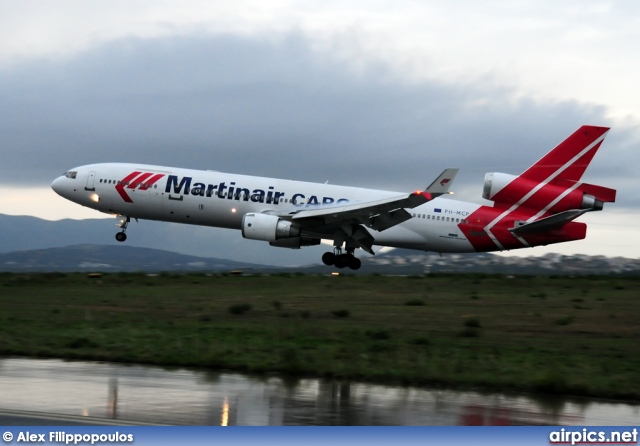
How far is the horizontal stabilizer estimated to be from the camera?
41.8m

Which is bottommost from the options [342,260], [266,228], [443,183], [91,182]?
[342,260]

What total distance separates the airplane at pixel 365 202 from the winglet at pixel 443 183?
360cm

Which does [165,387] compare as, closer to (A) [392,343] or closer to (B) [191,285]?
(A) [392,343]

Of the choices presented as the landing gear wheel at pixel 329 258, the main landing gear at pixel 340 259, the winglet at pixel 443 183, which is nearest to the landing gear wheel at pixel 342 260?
the main landing gear at pixel 340 259

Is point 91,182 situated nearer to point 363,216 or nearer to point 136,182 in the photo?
point 136,182

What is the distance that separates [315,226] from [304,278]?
573 cm

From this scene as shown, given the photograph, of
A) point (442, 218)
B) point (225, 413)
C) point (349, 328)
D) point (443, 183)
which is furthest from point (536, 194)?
point (225, 413)

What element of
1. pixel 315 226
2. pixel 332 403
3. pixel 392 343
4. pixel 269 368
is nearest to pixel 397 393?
pixel 332 403

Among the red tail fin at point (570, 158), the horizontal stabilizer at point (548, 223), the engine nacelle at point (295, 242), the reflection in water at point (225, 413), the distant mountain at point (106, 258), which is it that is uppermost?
the red tail fin at point (570, 158)

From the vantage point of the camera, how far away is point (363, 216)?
39938mm

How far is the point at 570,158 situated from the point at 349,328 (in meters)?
22.3

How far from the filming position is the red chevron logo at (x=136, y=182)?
4281 centimetres

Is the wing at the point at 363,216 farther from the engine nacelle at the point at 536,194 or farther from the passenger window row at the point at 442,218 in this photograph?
the engine nacelle at the point at 536,194

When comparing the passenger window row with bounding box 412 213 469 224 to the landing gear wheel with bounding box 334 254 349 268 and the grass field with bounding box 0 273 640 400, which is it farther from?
the landing gear wheel with bounding box 334 254 349 268
